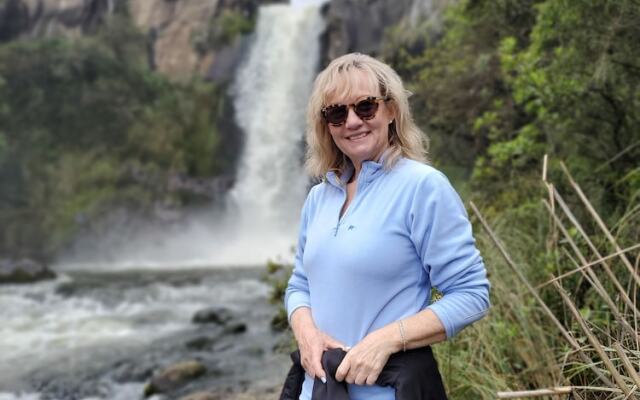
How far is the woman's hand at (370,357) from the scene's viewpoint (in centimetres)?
151

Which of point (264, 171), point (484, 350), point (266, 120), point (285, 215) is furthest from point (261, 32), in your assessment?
point (484, 350)

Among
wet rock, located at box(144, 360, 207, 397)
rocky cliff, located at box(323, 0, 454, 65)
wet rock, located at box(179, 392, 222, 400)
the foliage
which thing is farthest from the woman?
the foliage

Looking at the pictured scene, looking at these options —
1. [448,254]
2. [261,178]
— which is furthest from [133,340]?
[261,178]

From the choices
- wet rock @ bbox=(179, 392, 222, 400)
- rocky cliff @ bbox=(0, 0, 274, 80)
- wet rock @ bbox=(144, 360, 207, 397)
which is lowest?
wet rock @ bbox=(144, 360, 207, 397)

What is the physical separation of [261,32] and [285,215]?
9.30 m

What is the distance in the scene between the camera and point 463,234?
155 cm

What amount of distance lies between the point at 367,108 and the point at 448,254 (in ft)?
1.56

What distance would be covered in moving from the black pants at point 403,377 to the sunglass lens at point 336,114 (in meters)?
0.65

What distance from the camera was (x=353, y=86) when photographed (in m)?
1.71

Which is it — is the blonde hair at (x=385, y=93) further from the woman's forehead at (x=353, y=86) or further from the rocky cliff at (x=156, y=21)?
the rocky cliff at (x=156, y=21)

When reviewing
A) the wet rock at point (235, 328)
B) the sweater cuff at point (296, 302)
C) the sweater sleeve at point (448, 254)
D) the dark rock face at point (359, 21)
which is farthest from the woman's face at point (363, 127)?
the dark rock face at point (359, 21)

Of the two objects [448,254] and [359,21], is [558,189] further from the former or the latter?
[359,21]

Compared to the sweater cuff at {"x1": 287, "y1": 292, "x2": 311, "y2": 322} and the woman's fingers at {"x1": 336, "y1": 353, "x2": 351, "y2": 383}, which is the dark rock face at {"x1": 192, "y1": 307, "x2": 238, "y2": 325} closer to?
the sweater cuff at {"x1": 287, "y1": 292, "x2": 311, "y2": 322}

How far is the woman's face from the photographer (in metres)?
1.71
